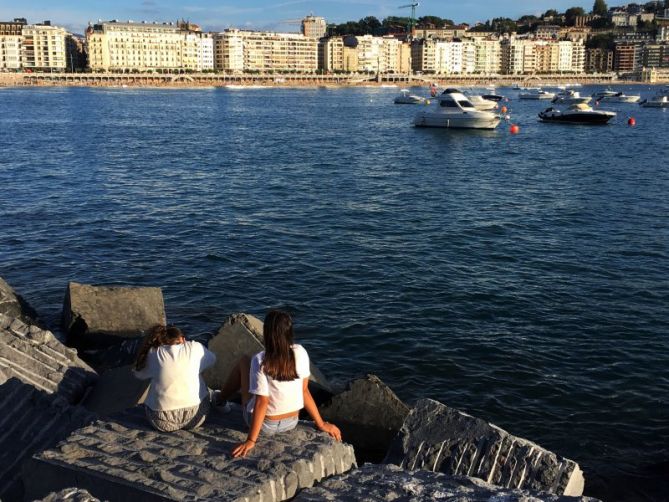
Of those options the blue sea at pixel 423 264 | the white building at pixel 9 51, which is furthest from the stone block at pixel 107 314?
the white building at pixel 9 51

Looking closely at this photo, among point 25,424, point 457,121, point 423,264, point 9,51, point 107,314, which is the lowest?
point 423,264

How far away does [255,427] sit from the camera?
4.95 metres

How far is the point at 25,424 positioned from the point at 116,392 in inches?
32.9

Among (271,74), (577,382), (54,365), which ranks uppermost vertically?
(271,74)

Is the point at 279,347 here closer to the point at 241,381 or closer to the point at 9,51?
the point at 241,381

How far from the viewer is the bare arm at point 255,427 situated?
15.9ft

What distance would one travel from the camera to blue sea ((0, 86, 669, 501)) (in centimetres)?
919

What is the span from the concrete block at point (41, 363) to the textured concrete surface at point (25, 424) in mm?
336

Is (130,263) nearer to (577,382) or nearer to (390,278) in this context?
(390,278)

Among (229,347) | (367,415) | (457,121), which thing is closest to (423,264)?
(229,347)

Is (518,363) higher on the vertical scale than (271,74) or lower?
lower

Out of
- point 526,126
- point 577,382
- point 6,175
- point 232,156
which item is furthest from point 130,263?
point 526,126

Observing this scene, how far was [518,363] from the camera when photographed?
33.0 feet

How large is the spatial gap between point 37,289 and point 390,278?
6596 millimetres
